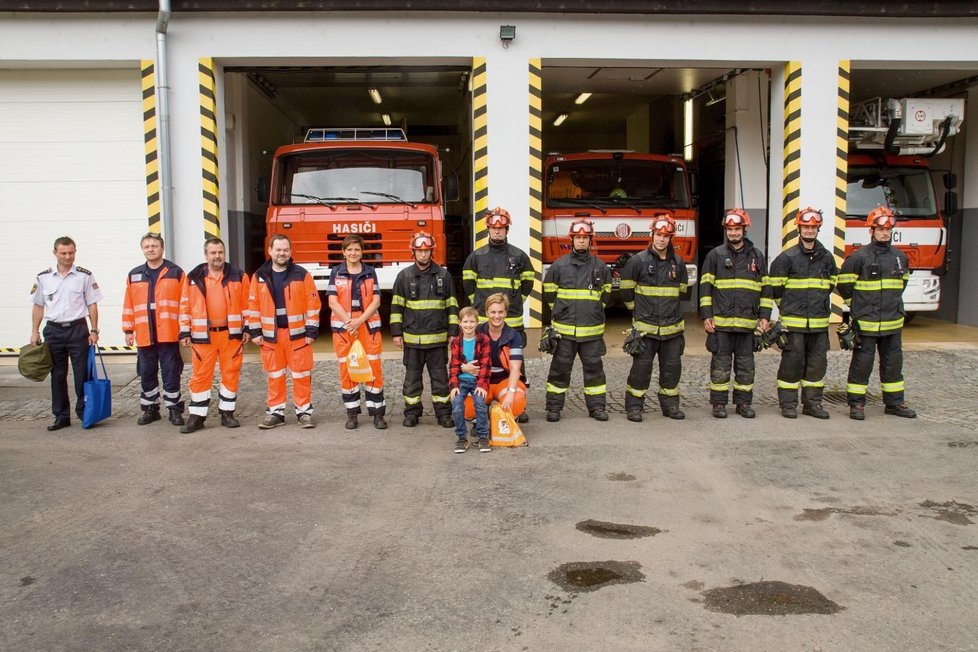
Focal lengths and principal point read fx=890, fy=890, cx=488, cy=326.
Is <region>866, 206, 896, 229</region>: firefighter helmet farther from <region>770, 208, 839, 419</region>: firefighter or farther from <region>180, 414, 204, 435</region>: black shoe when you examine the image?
<region>180, 414, 204, 435</region>: black shoe

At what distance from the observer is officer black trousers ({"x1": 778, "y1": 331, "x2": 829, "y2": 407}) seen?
8055 mm

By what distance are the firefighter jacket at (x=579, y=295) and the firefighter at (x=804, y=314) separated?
161cm

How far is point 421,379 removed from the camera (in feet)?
25.7

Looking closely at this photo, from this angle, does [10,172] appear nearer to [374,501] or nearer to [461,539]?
[374,501]

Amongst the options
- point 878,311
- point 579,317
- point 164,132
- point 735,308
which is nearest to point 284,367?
point 579,317

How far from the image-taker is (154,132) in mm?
10867

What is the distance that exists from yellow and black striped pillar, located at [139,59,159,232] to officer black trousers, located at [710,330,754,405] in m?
6.80

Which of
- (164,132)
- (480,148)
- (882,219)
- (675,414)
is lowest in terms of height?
(675,414)

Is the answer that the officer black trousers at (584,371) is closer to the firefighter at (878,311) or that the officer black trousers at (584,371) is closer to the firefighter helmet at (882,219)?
the firefighter at (878,311)

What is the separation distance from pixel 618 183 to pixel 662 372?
19.3ft

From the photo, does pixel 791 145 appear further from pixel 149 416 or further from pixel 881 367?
pixel 149 416

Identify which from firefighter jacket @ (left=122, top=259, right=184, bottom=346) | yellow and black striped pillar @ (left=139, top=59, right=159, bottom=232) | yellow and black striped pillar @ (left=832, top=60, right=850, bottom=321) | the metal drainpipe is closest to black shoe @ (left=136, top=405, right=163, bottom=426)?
firefighter jacket @ (left=122, top=259, right=184, bottom=346)

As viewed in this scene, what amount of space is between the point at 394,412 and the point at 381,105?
40.4 ft

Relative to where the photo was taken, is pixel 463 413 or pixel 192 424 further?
pixel 192 424
